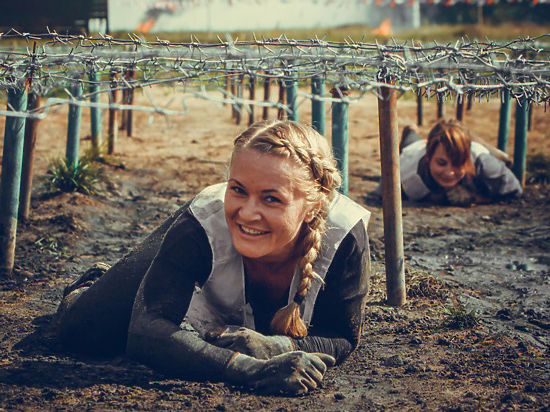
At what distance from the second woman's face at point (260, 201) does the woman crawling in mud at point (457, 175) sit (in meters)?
3.85

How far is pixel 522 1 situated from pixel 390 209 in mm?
24937

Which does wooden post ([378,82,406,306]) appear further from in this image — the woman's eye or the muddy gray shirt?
the woman's eye

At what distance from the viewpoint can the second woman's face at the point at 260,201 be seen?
2.90m

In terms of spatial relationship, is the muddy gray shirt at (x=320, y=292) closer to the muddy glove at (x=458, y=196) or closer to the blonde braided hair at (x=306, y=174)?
the blonde braided hair at (x=306, y=174)

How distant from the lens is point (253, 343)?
2977 millimetres

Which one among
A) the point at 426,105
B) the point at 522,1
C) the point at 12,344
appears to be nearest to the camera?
the point at 12,344

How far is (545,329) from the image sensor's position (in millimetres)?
3803

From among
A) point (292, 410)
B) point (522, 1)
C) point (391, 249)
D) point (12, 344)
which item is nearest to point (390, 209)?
point (391, 249)

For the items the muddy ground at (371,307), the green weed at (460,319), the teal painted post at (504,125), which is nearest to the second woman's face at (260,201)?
the muddy ground at (371,307)

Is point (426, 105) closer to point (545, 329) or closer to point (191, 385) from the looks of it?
point (545, 329)

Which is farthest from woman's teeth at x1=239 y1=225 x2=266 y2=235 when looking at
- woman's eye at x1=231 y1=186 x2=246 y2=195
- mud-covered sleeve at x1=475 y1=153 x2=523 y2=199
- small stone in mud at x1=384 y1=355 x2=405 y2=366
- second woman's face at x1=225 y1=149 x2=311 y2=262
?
mud-covered sleeve at x1=475 y1=153 x2=523 y2=199

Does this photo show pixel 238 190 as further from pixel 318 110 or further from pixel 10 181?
pixel 318 110

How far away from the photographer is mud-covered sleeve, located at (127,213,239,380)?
2945 millimetres

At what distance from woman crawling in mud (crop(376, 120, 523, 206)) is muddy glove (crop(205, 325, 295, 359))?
3.86 metres
